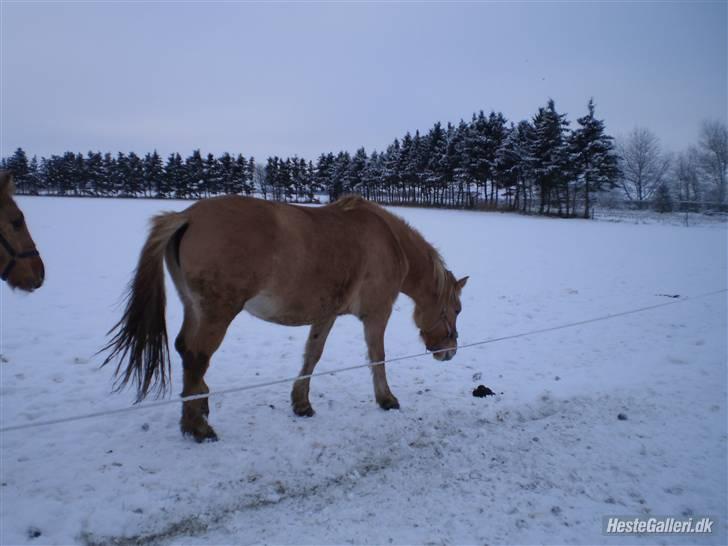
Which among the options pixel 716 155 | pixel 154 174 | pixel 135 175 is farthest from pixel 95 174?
pixel 716 155

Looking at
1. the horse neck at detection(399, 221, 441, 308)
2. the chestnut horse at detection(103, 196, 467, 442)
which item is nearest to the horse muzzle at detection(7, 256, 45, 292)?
the chestnut horse at detection(103, 196, 467, 442)

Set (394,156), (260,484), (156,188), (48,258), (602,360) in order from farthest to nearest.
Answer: (156,188) < (394,156) < (48,258) < (602,360) < (260,484)

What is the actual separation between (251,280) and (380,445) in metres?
1.79

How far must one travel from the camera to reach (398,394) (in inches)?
170

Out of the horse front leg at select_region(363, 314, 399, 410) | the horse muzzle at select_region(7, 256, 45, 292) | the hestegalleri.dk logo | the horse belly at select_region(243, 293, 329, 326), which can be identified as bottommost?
the hestegalleri.dk logo

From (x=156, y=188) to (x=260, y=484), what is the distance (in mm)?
87221

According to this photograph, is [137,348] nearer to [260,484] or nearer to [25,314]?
[260,484]

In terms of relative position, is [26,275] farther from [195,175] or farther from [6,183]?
[195,175]

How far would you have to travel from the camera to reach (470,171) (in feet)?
166

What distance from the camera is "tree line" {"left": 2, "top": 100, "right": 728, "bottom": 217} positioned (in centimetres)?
4178

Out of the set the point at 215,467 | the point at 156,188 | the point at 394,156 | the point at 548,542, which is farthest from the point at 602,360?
the point at 156,188

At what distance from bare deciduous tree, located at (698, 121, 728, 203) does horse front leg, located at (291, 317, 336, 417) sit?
72261mm

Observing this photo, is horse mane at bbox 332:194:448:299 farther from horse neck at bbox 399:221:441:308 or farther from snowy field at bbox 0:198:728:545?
snowy field at bbox 0:198:728:545

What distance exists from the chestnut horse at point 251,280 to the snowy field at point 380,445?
18.2 inches
